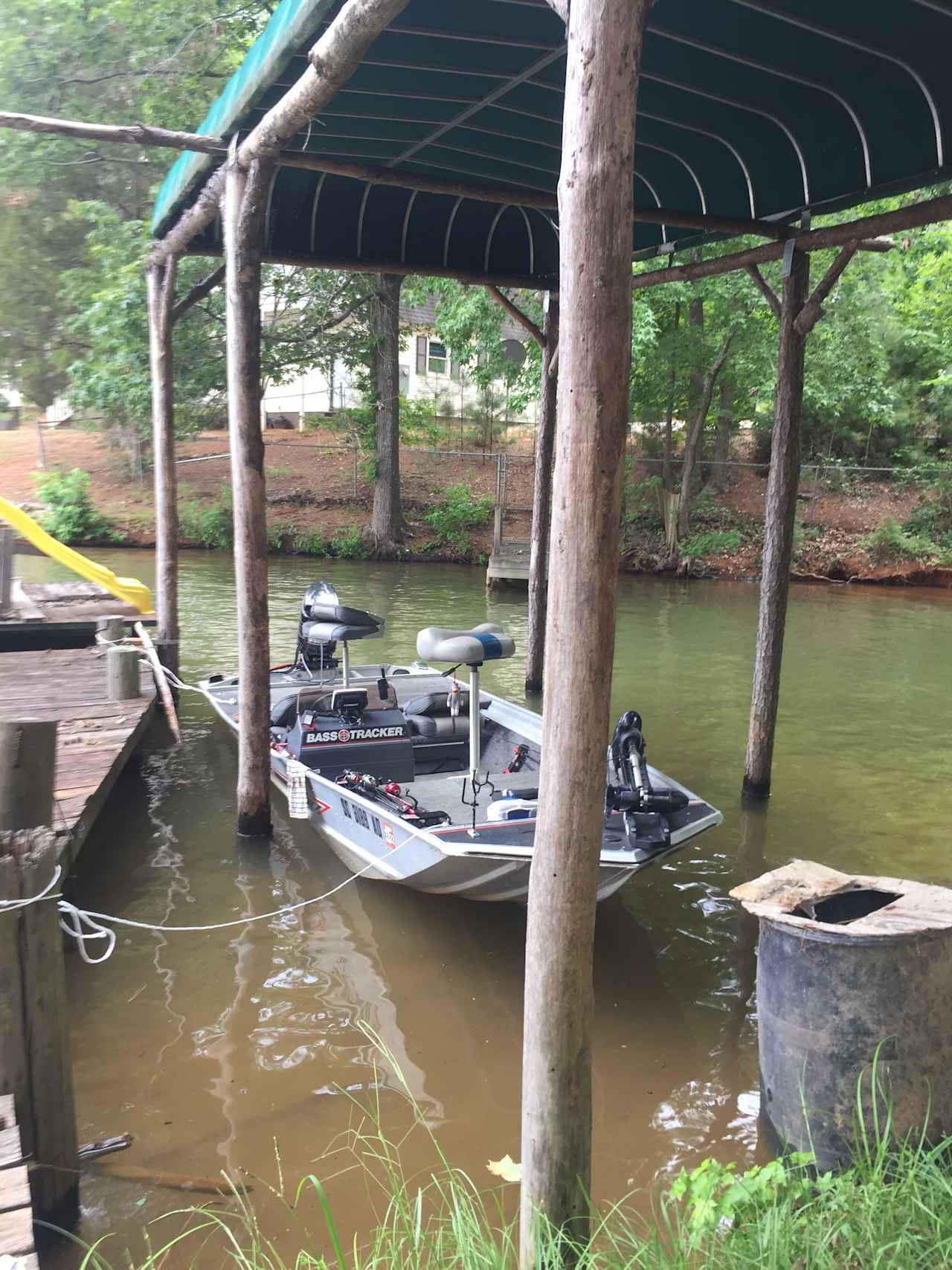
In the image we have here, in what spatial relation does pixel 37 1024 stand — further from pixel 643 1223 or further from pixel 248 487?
pixel 248 487

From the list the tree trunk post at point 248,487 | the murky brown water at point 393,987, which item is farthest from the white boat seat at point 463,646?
the murky brown water at point 393,987

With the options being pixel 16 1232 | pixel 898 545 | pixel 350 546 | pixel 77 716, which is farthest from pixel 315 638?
pixel 898 545

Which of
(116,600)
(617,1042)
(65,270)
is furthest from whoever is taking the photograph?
(65,270)

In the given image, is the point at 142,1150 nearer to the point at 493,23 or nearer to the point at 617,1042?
the point at 617,1042

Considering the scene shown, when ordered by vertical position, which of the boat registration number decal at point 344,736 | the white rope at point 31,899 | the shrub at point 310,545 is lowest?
the shrub at point 310,545

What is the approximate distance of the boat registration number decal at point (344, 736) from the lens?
6.47 m

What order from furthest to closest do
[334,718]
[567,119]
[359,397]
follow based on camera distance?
[359,397] < [334,718] < [567,119]

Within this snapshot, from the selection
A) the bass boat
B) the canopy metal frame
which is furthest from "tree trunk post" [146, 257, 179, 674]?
the bass boat

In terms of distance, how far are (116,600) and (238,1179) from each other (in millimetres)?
8690

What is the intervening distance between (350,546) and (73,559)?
12.7 meters

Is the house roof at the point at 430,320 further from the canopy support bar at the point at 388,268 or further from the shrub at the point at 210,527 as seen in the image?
the canopy support bar at the point at 388,268

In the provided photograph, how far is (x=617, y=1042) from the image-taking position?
4613mm

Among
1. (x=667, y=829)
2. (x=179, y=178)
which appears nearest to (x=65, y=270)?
(x=179, y=178)

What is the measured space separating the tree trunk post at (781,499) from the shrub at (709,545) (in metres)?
15.8
